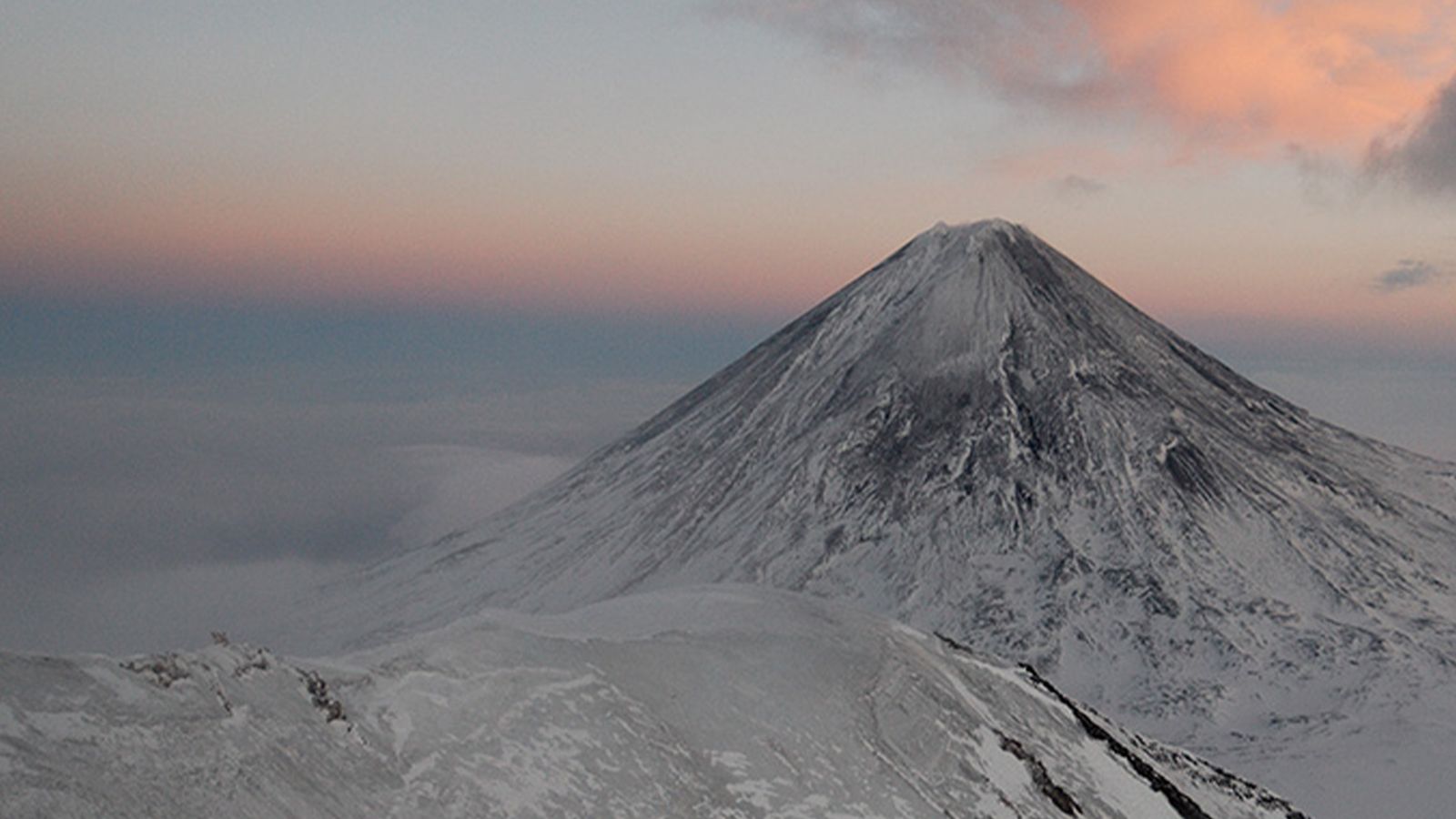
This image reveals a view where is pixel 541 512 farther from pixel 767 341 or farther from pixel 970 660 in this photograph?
pixel 970 660

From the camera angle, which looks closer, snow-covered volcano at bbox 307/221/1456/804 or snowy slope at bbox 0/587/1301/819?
snowy slope at bbox 0/587/1301/819

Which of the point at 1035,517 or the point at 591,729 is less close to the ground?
the point at 591,729

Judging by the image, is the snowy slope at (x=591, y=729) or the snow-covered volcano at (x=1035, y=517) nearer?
the snowy slope at (x=591, y=729)

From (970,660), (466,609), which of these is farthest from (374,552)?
(970,660)
